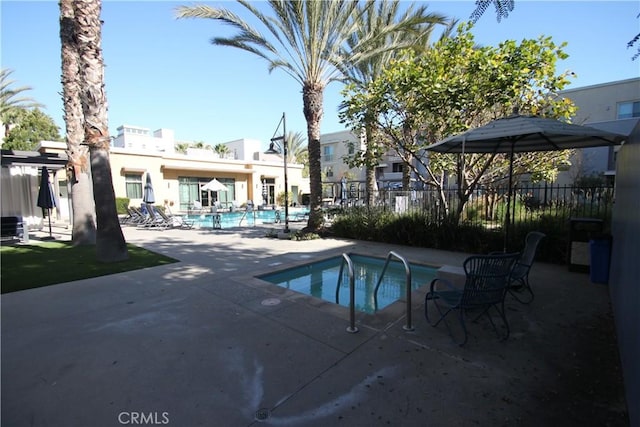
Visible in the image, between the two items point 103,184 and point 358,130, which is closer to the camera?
point 103,184

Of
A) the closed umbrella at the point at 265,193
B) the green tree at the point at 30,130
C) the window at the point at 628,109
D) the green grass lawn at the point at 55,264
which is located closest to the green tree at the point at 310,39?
the green grass lawn at the point at 55,264

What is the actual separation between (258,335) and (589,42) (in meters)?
4.65

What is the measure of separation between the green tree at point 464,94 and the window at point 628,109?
20450mm

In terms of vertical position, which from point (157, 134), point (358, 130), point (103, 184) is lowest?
point (103, 184)

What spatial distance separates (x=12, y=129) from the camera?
30.2m

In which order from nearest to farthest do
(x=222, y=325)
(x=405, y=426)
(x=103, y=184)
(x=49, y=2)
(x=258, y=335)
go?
1. (x=405, y=426)
2. (x=258, y=335)
3. (x=222, y=325)
4. (x=103, y=184)
5. (x=49, y=2)

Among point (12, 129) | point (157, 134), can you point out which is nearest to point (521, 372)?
point (12, 129)

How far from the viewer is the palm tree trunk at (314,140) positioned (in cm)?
1161

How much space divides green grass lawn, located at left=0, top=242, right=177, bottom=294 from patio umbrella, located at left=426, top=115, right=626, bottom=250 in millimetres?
7394

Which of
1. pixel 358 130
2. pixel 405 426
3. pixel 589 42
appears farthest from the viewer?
pixel 358 130

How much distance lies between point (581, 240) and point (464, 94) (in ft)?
15.2

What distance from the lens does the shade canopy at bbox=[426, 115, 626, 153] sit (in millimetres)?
4564

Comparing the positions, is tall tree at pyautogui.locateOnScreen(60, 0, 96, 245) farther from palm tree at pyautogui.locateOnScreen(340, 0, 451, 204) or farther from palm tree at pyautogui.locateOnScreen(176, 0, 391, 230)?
palm tree at pyautogui.locateOnScreen(340, 0, 451, 204)

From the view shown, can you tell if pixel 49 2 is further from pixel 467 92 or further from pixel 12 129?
pixel 12 129
